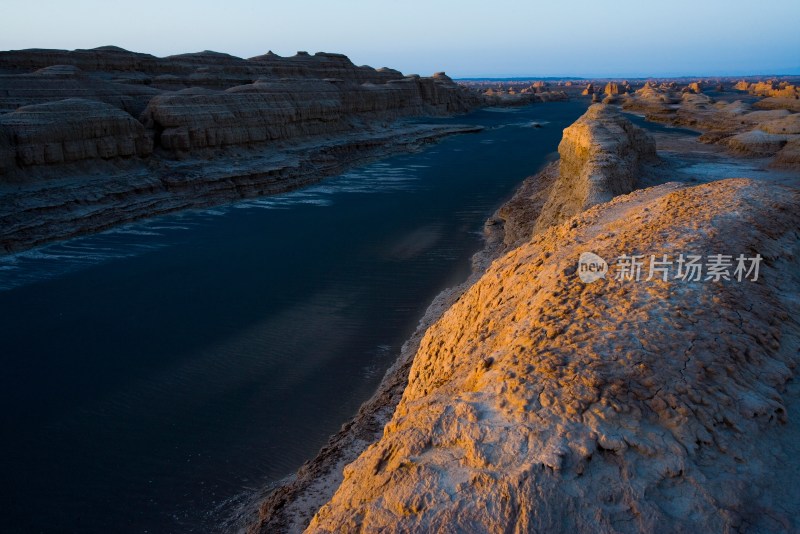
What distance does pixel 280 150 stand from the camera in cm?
3083

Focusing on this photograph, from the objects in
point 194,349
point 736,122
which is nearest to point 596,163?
point 194,349

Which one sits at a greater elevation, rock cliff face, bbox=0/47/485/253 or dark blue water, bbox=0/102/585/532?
rock cliff face, bbox=0/47/485/253

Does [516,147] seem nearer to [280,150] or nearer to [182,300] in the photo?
[280,150]

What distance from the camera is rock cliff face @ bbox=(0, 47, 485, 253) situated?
19781mm

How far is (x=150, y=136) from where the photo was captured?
2473 cm

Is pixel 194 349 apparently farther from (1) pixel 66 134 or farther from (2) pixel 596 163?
(1) pixel 66 134

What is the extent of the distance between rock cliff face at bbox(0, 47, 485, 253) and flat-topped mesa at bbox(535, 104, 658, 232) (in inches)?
546

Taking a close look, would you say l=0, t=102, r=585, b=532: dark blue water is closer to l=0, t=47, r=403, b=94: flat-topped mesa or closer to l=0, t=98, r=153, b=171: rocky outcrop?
l=0, t=98, r=153, b=171: rocky outcrop

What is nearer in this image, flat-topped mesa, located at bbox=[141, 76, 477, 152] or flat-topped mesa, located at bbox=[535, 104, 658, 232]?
flat-topped mesa, located at bbox=[535, 104, 658, 232]

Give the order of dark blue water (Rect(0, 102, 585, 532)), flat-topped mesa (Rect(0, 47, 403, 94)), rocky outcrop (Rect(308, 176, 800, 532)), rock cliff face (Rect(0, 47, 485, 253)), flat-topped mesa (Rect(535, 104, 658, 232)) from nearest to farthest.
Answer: rocky outcrop (Rect(308, 176, 800, 532)) → dark blue water (Rect(0, 102, 585, 532)) → flat-topped mesa (Rect(535, 104, 658, 232)) → rock cliff face (Rect(0, 47, 485, 253)) → flat-topped mesa (Rect(0, 47, 403, 94))

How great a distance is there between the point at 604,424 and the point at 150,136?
25285 millimetres

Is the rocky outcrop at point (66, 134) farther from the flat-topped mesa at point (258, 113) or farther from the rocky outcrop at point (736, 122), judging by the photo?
the rocky outcrop at point (736, 122)

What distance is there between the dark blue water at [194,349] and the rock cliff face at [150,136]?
6.25ft

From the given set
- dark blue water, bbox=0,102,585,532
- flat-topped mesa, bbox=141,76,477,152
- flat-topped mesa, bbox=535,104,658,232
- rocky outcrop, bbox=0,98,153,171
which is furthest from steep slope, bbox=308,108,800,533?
flat-topped mesa, bbox=141,76,477,152
